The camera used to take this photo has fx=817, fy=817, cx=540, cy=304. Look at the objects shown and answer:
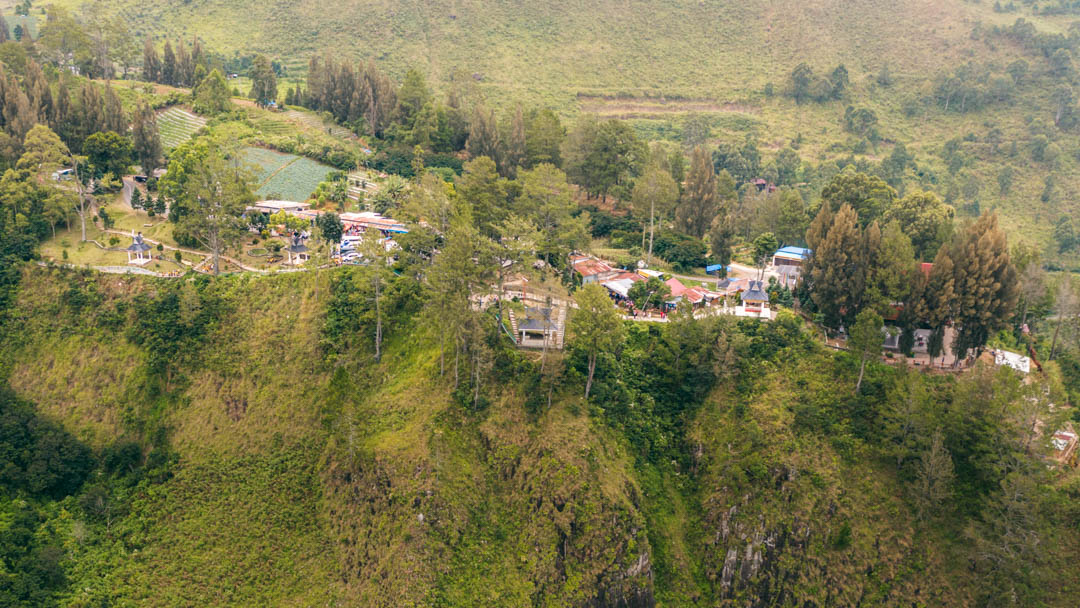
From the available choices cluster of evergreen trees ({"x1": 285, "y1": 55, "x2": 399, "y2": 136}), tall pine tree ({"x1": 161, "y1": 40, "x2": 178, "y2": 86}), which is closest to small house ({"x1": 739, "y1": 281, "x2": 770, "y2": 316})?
cluster of evergreen trees ({"x1": 285, "y1": 55, "x2": 399, "y2": 136})

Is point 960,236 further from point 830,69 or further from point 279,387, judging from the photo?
point 830,69

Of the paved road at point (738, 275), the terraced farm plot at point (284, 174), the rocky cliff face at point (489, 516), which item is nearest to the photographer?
the rocky cliff face at point (489, 516)

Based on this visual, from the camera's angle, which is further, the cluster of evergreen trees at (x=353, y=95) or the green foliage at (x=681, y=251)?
the cluster of evergreen trees at (x=353, y=95)

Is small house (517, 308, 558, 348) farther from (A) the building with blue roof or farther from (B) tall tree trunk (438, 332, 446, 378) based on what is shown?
(A) the building with blue roof

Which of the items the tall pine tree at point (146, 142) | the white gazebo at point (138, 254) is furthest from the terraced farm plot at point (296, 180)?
the white gazebo at point (138, 254)

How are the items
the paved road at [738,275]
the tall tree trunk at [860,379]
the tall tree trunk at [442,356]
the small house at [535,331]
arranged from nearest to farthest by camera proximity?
the tall tree trunk at [442,356], the tall tree trunk at [860,379], the small house at [535,331], the paved road at [738,275]

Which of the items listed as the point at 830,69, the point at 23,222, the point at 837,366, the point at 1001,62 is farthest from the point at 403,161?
the point at 1001,62

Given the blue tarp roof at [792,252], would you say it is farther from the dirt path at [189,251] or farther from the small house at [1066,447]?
the dirt path at [189,251]
